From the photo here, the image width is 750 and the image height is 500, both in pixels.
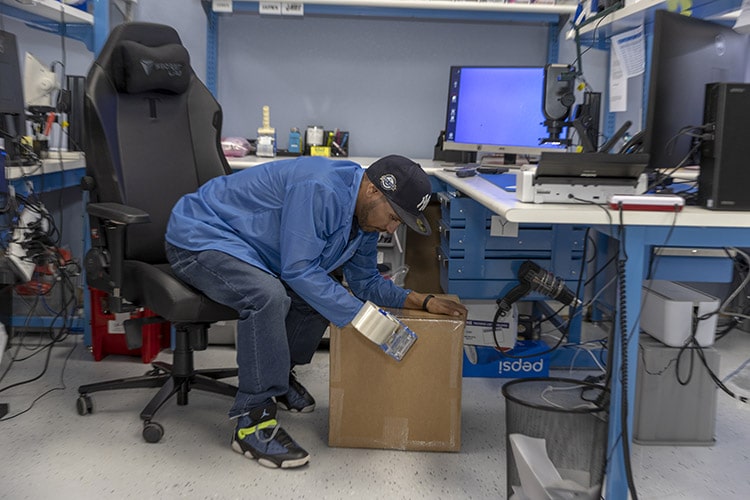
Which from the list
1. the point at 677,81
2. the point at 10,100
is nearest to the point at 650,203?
the point at 677,81

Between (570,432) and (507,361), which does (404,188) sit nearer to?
(570,432)

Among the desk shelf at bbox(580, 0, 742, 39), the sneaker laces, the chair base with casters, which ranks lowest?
the sneaker laces

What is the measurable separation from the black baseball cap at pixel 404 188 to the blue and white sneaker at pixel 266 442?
2.18 feet

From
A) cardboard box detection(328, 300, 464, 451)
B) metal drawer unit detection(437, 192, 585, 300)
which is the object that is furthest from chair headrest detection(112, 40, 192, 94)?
metal drawer unit detection(437, 192, 585, 300)

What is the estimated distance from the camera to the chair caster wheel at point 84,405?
7.65 feet

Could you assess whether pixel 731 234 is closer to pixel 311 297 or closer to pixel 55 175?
pixel 311 297

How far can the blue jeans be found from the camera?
1.98m

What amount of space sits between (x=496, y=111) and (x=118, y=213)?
5.45 ft

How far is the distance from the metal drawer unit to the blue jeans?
0.82 meters

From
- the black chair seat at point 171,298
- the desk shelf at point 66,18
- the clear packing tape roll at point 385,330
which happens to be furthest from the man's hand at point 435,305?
the desk shelf at point 66,18

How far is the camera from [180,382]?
2.34 m

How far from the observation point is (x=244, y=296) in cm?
198

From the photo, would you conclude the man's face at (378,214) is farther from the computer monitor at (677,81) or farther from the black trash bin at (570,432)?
the computer monitor at (677,81)

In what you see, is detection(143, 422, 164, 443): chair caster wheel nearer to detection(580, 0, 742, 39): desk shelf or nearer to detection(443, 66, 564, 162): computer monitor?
detection(443, 66, 564, 162): computer monitor
